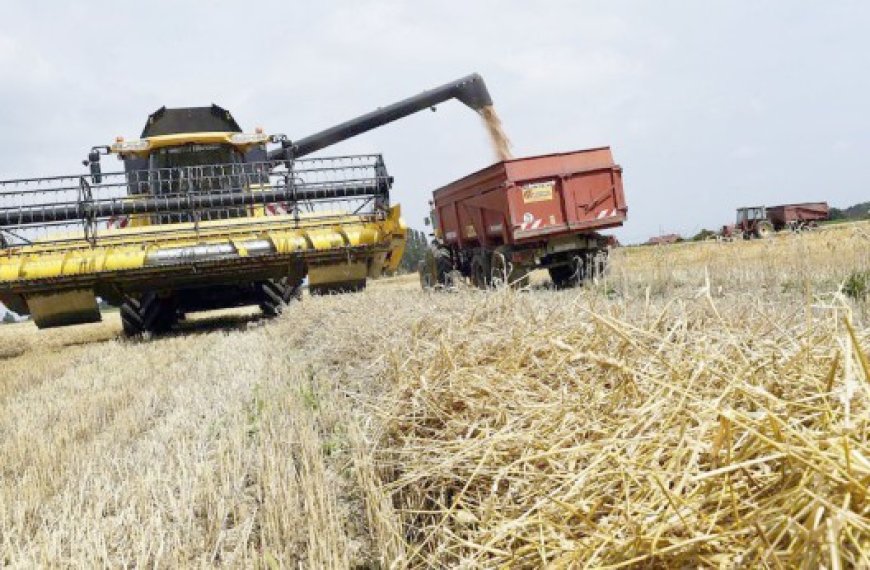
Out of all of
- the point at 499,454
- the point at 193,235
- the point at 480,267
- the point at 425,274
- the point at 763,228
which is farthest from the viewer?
the point at 763,228

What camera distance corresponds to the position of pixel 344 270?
9.20 metres

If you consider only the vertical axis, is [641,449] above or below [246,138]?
below

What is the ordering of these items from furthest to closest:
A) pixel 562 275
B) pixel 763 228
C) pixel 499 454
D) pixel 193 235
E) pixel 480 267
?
pixel 763 228 → pixel 562 275 → pixel 480 267 → pixel 193 235 → pixel 499 454

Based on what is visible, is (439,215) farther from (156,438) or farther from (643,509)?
(643,509)

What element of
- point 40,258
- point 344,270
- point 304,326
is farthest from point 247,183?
point 304,326

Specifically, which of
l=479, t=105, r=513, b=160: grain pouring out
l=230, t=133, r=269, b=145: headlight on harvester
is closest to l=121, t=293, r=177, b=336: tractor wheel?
l=230, t=133, r=269, b=145: headlight on harvester

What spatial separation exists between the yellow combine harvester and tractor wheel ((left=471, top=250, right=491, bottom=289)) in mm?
2348

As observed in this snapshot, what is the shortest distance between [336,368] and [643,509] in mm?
3390

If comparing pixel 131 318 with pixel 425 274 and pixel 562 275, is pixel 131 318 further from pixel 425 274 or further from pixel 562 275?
pixel 425 274

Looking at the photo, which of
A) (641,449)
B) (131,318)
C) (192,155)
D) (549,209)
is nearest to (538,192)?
(549,209)

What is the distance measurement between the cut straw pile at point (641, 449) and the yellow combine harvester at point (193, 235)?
6.65 metres

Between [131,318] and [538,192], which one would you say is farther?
[538,192]

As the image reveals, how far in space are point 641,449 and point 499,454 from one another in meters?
0.40

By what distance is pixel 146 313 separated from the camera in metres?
9.64
